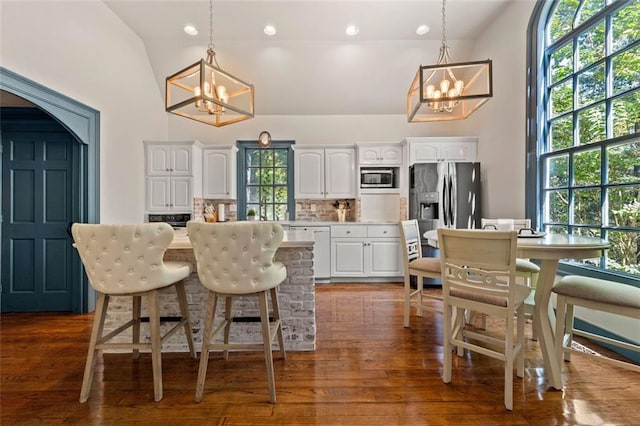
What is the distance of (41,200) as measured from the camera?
301 cm

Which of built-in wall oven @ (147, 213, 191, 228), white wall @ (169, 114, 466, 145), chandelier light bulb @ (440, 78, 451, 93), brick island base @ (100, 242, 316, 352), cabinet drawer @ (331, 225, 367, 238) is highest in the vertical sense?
white wall @ (169, 114, 466, 145)

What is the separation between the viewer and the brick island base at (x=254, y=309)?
7.05 ft

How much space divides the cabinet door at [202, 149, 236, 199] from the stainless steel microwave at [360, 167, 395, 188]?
2203 mm

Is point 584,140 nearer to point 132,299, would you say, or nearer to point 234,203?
point 132,299

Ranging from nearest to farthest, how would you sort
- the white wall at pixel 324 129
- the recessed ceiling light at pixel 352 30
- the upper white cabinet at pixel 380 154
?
the recessed ceiling light at pixel 352 30 → the upper white cabinet at pixel 380 154 → the white wall at pixel 324 129

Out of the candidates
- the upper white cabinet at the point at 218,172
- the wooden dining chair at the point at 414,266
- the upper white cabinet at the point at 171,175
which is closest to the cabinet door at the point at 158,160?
the upper white cabinet at the point at 171,175

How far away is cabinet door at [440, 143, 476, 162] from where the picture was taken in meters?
4.20

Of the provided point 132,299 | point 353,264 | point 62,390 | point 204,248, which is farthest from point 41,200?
point 353,264

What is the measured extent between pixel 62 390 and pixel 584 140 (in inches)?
181

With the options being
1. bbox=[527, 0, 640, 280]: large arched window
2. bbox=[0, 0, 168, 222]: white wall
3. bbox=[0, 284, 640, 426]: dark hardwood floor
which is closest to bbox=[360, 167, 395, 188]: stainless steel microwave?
bbox=[527, 0, 640, 280]: large arched window

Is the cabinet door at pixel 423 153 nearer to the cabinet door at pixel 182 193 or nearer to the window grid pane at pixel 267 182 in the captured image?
the window grid pane at pixel 267 182

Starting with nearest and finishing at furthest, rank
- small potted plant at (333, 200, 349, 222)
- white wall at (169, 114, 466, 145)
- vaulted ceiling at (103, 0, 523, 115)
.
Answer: vaulted ceiling at (103, 0, 523, 115), small potted plant at (333, 200, 349, 222), white wall at (169, 114, 466, 145)

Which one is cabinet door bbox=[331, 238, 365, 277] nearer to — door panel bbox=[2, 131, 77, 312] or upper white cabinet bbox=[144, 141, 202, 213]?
upper white cabinet bbox=[144, 141, 202, 213]

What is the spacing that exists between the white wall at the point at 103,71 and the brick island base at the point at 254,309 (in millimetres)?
1772
